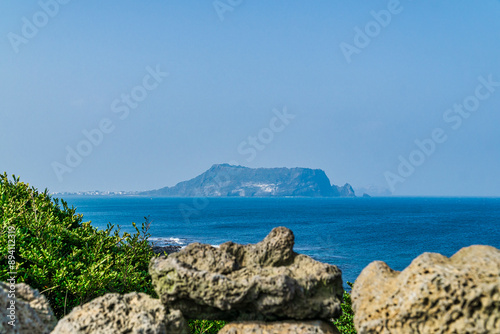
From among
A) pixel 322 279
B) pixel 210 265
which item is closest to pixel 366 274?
pixel 322 279

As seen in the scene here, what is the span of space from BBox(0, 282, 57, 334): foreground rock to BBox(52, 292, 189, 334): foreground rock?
0.60 meters

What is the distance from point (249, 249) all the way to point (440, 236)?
73564 mm

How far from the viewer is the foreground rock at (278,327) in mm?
5125

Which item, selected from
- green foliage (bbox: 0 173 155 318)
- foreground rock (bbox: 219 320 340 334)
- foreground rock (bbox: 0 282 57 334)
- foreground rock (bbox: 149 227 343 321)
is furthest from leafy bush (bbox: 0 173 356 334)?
foreground rock (bbox: 219 320 340 334)

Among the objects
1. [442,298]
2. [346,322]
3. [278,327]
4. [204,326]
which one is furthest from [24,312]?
[346,322]

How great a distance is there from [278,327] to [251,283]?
0.70 metres

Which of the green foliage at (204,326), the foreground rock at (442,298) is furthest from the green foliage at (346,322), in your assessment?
the foreground rock at (442,298)

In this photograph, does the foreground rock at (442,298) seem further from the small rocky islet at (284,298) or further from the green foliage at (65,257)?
the green foliage at (65,257)

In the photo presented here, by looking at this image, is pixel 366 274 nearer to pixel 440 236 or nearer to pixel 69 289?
pixel 69 289

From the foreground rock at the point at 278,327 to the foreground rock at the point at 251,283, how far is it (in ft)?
0.27

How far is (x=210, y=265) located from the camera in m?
5.59

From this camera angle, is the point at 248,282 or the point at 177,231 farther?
the point at 177,231

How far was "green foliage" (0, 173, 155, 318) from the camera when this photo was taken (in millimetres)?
7930

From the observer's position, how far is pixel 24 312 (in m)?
5.54
